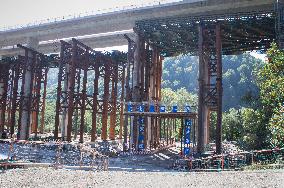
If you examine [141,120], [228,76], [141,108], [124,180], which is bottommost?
[124,180]

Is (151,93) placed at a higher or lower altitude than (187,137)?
higher

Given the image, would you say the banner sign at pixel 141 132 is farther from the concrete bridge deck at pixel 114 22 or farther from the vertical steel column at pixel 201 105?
the concrete bridge deck at pixel 114 22

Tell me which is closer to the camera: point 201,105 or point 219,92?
point 219,92

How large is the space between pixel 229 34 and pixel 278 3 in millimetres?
4865

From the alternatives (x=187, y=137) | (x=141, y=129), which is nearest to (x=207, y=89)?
(x=187, y=137)

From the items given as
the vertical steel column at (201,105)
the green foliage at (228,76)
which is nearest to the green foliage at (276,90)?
the vertical steel column at (201,105)

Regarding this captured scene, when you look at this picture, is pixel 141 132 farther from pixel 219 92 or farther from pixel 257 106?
pixel 257 106

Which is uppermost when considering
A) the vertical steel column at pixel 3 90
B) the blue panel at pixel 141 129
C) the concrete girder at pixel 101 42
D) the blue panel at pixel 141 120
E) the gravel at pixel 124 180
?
the concrete girder at pixel 101 42

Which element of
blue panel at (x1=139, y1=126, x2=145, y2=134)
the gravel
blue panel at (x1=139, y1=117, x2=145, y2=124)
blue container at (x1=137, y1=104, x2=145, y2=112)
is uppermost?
blue container at (x1=137, y1=104, x2=145, y2=112)

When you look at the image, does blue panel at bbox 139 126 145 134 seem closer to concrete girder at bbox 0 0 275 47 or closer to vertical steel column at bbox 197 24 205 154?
vertical steel column at bbox 197 24 205 154

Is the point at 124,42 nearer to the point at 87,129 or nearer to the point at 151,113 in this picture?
the point at 151,113

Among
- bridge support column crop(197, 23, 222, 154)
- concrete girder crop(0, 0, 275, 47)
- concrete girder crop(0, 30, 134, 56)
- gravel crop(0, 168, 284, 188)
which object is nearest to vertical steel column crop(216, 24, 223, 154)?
bridge support column crop(197, 23, 222, 154)

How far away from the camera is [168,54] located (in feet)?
124

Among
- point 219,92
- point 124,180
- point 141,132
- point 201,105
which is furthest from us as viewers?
point 141,132
